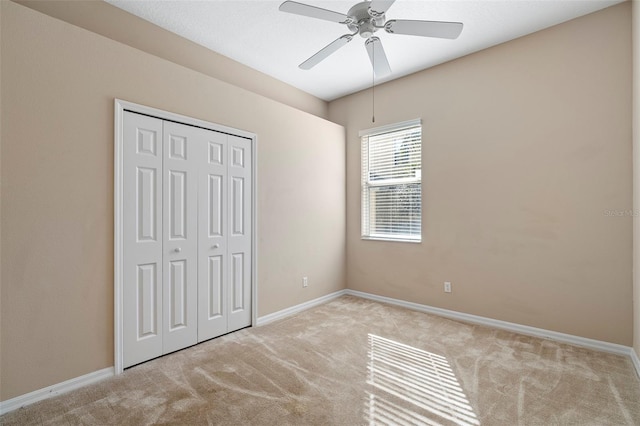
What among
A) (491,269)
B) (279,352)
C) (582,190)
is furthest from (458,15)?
(279,352)

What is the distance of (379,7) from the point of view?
6.45 ft

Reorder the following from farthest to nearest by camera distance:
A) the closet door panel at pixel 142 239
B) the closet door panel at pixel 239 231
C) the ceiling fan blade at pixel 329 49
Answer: the closet door panel at pixel 239 231 < the closet door panel at pixel 142 239 < the ceiling fan blade at pixel 329 49

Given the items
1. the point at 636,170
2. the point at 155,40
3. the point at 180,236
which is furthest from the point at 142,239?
the point at 636,170

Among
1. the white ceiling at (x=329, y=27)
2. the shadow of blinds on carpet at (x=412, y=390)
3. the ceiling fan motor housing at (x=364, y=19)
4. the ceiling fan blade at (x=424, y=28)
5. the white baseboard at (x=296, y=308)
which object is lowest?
the shadow of blinds on carpet at (x=412, y=390)

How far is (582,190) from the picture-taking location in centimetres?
283

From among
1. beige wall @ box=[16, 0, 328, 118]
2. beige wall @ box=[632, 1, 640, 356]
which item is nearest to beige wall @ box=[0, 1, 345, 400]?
beige wall @ box=[16, 0, 328, 118]

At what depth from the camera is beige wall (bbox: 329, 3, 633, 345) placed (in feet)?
8.86

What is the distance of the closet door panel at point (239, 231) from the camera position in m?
3.22

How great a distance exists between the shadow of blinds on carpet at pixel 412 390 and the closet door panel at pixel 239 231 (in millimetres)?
1448

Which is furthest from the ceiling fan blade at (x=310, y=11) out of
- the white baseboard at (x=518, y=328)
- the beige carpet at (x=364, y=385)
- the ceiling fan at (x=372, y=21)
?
the white baseboard at (x=518, y=328)

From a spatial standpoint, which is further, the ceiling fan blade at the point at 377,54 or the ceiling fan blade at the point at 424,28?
the ceiling fan blade at the point at 377,54

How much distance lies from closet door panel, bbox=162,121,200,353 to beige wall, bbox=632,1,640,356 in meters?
3.76

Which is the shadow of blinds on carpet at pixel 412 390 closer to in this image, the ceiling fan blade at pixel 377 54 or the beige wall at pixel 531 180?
the beige wall at pixel 531 180

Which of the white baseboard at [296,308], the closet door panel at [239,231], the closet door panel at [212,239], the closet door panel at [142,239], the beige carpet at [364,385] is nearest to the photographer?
the beige carpet at [364,385]
